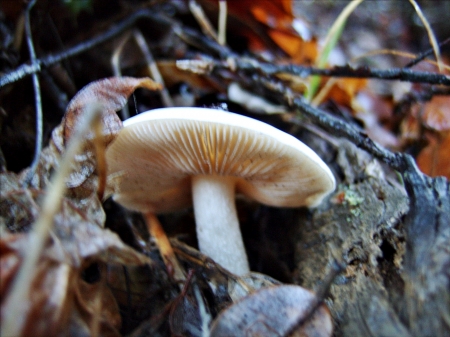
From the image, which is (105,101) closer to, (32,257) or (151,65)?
(32,257)

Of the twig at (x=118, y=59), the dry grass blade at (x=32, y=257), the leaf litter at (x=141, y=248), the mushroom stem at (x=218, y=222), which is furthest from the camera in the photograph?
the twig at (x=118, y=59)

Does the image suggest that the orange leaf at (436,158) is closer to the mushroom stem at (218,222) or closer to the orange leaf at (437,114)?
the orange leaf at (437,114)

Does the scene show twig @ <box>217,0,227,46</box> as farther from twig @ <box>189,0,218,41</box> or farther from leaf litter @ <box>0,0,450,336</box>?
leaf litter @ <box>0,0,450,336</box>

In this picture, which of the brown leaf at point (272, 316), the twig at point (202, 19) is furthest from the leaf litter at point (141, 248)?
the twig at point (202, 19)

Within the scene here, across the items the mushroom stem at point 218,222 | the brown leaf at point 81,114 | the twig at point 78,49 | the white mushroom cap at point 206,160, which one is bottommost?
the mushroom stem at point 218,222

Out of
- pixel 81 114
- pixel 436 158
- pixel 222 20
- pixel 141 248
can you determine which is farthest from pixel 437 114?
pixel 81 114

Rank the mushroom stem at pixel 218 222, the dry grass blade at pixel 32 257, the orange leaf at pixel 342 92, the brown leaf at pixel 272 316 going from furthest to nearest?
the orange leaf at pixel 342 92
the mushroom stem at pixel 218 222
the brown leaf at pixel 272 316
the dry grass blade at pixel 32 257

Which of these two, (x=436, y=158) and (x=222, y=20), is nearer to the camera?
A: (x=436, y=158)
